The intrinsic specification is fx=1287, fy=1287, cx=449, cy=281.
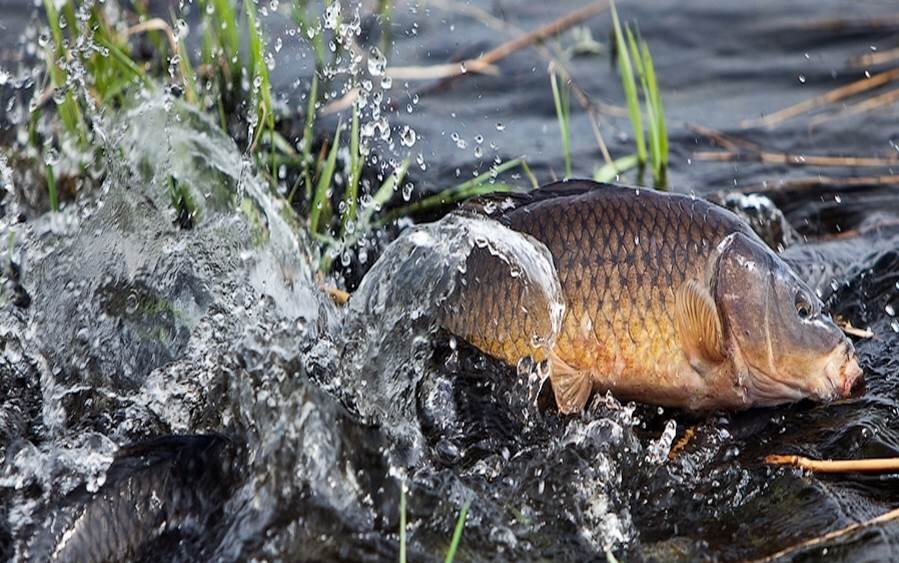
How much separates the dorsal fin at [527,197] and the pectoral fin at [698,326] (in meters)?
0.35

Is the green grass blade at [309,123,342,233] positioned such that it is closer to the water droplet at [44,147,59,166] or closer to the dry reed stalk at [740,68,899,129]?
the water droplet at [44,147,59,166]

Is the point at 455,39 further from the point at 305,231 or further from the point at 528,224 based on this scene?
the point at 528,224

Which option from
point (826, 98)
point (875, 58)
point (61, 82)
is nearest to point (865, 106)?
point (826, 98)

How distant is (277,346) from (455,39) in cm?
390

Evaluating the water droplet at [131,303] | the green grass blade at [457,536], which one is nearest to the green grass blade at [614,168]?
the water droplet at [131,303]

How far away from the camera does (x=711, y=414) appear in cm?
356

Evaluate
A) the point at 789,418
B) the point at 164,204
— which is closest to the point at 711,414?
the point at 789,418

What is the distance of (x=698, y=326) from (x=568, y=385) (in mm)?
379

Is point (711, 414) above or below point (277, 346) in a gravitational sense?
below

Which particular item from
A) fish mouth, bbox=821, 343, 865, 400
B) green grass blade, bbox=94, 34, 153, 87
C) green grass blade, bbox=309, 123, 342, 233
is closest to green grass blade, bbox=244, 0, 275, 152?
green grass blade, bbox=309, 123, 342, 233

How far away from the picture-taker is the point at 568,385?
11.3 feet

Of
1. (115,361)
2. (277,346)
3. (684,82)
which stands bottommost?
(684,82)

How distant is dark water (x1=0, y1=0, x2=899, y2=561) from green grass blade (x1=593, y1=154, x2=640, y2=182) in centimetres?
42

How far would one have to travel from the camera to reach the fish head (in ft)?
11.1
